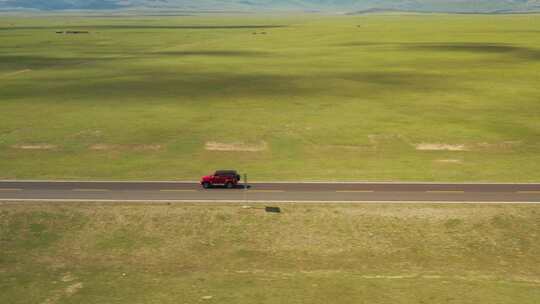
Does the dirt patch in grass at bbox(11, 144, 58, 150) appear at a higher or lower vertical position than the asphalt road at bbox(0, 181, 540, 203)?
higher

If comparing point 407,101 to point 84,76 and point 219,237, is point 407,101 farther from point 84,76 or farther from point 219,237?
point 84,76

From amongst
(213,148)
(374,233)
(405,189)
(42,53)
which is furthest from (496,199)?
(42,53)

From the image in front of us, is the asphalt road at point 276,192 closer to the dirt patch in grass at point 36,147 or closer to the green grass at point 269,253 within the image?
the green grass at point 269,253

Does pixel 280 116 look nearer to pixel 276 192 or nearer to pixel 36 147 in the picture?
pixel 276 192

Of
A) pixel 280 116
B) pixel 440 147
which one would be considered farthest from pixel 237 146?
pixel 440 147

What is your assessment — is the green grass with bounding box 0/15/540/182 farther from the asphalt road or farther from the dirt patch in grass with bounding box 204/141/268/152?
the asphalt road

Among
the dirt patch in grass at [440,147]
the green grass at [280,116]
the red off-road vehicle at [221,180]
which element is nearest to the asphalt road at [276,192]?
the red off-road vehicle at [221,180]

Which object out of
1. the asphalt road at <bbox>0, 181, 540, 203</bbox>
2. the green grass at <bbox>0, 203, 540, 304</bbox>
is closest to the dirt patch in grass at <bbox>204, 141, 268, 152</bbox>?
the asphalt road at <bbox>0, 181, 540, 203</bbox>
